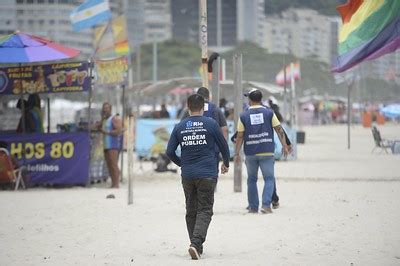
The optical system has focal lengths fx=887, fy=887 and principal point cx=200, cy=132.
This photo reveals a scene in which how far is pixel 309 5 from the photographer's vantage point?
110 feet

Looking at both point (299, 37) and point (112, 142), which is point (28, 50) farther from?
point (299, 37)

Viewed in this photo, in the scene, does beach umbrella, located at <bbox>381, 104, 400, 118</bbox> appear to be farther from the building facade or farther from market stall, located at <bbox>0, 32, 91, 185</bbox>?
market stall, located at <bbox>0, 32, 91, 185</bbox>

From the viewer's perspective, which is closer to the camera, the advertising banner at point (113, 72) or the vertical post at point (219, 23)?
the advertising banner at point (113, 72)

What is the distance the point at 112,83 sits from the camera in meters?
17.1

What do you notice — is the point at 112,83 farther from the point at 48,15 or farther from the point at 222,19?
the point at 222,19

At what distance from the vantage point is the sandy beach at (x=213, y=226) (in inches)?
343

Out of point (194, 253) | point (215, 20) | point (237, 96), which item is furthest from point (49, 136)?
point (215, 20)

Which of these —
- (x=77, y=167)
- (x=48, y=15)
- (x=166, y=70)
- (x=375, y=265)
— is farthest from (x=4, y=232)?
(x=166, y=70)

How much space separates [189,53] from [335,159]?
6448cm

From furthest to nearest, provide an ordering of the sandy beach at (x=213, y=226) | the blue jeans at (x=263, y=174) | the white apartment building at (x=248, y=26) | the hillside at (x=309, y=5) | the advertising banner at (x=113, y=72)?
the white apartment building at (x=248, y=26), the hillside at (x=309, y=5), the advertising banner at (x=113, y=72), the blue jeans at (x=263, y=174), the sandy beach at (x=213, y=226)

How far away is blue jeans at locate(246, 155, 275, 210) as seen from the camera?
11.9 meters

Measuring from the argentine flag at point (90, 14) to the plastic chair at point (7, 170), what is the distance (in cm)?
748

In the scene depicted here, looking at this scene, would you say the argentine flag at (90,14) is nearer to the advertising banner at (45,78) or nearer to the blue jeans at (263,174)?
the advertising banner at (45,78)

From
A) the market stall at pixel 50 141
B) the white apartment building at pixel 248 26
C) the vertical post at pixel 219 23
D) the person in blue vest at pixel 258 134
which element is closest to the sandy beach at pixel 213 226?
the market stall at pixel 50 141
